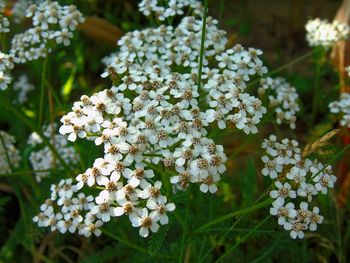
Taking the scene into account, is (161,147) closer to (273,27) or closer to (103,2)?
(103,2)

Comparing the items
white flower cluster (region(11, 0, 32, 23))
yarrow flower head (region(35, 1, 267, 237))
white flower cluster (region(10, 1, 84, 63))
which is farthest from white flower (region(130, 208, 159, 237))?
white flower cluster (region(11, 0, 32, 23))

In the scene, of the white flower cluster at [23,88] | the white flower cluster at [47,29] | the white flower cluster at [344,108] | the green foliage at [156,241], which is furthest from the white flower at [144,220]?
the white flower cluster at [23,88]

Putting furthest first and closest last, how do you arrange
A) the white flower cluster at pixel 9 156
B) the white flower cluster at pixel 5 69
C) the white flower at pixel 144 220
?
the white flower cluster at pixel 9 156 → the white flower cluster at pixel 5 69 → the white flower at pixel 144 220

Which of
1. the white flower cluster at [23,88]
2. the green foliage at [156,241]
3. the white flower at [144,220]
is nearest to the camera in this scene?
the white flower at [144,220]

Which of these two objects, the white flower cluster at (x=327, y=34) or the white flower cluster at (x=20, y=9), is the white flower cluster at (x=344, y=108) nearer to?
the white flower cluster at (x=327, y=34)

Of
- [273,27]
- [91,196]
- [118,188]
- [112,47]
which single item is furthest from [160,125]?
[273,27]

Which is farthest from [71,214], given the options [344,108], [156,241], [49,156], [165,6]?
[344,108]
